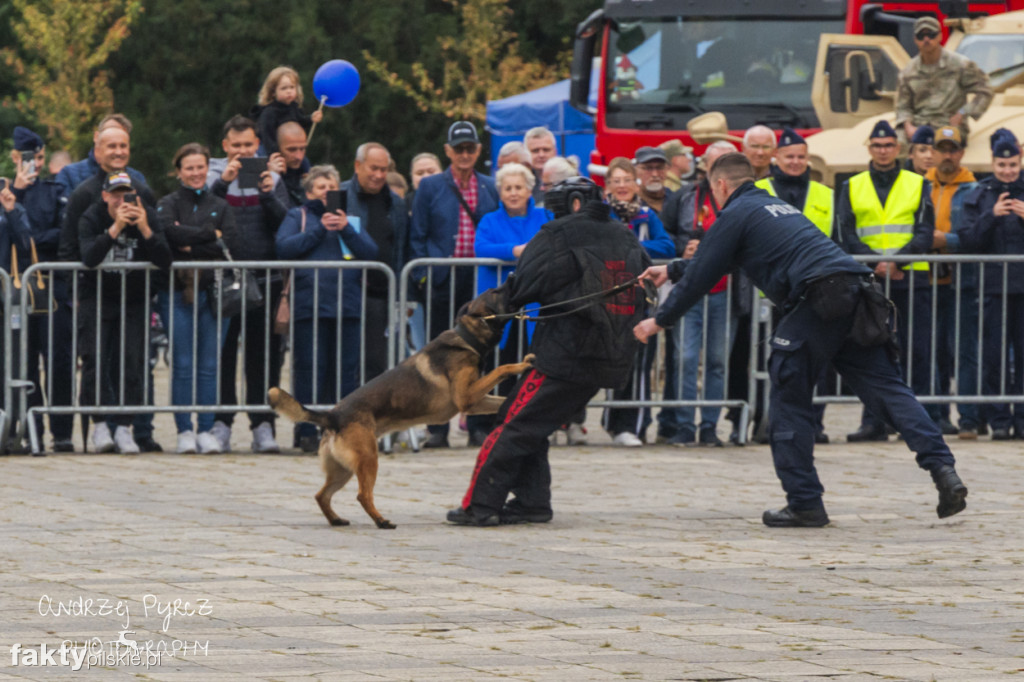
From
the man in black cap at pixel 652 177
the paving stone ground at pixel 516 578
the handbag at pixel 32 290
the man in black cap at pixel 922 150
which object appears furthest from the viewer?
the man in black cap at pixel 922 150

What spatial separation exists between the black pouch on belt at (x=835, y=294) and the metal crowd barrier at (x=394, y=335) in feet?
11.3

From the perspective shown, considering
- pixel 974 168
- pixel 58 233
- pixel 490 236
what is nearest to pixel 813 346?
pixel 490 236

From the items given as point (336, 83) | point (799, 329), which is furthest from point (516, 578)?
point (336, 83)

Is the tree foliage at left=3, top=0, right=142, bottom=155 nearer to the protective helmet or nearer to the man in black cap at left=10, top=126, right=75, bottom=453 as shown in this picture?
the man in black cap at left=10, top=126, right=75, bottom=453

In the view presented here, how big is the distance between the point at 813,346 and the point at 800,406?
1.13 feet

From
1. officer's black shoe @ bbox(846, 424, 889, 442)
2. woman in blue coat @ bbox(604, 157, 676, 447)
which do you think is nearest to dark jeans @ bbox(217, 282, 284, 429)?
woman in blue coat @ bbox(604, 157, 676, 447)

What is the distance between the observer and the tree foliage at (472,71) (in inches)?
1177

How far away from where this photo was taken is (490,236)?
11898 millimetres

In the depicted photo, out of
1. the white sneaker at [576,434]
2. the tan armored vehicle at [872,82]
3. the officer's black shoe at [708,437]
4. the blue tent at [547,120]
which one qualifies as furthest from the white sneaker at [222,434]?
the blue tent at [547,120]

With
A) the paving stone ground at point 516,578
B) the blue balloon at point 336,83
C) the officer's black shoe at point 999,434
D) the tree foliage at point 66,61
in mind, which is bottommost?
the paving stone ground at point 516,578

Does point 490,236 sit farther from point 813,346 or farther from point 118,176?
point 813,346

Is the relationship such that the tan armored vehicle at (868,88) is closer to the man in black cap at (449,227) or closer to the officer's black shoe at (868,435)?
the officer's black shoe at (868,435)

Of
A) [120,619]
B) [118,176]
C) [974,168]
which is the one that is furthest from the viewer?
[974,168]

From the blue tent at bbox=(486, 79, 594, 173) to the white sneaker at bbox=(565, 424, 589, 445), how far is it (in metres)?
10.5
